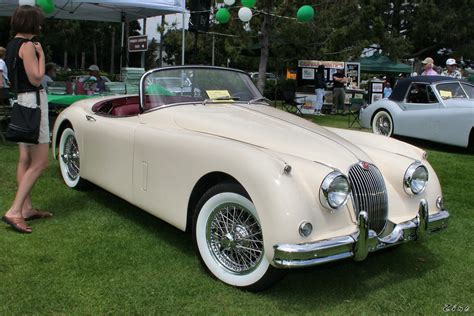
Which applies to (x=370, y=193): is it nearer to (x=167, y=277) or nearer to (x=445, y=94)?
(x=167, y=277)

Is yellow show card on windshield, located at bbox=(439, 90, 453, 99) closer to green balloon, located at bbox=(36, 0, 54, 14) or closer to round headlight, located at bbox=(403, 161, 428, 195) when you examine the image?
round headlight, located at bbox=(403, 161, 428, 195)

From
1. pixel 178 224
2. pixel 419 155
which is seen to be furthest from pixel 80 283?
pixel 419 155

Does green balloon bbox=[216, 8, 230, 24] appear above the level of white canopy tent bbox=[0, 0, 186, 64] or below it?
above

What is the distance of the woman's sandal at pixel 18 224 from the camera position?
3.93m

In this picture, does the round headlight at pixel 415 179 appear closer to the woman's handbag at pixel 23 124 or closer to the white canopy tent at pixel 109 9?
the woman's handbag at pixel 23 124

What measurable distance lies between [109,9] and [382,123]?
7.53m

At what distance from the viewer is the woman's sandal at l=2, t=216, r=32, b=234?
3934 millimetres

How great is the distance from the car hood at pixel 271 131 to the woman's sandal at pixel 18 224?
5.00ft

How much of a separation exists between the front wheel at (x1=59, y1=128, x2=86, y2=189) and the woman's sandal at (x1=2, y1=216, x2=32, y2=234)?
111 cm

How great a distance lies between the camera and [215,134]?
3.63 metres

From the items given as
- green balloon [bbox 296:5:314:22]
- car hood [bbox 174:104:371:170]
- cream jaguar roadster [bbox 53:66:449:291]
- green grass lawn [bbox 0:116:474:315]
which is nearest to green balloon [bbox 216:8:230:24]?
green balloon [bbox 296:5:314:22]

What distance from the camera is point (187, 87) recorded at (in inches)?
172

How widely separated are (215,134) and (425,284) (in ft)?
5.99

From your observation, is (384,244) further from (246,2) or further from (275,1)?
(275,1)
